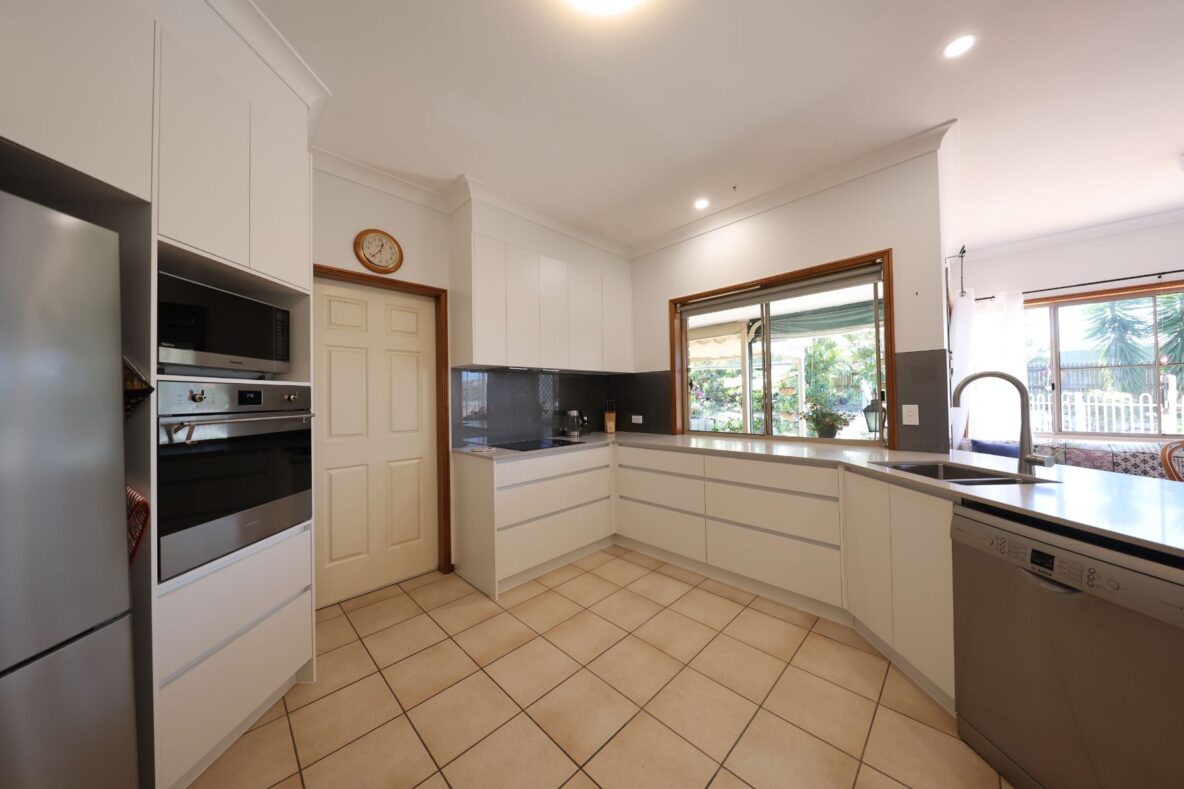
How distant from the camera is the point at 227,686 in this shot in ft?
4.23

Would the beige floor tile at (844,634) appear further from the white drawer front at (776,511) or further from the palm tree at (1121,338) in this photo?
the palm tree at (1121,338)

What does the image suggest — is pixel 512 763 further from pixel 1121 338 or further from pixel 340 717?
pixel 1121 338

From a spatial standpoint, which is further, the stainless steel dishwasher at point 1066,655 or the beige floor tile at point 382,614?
the beige floor tile at point 382,614

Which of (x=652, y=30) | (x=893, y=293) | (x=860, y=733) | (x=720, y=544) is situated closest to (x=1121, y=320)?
(x=893, y=293)

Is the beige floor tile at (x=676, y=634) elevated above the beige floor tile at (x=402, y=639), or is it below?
below

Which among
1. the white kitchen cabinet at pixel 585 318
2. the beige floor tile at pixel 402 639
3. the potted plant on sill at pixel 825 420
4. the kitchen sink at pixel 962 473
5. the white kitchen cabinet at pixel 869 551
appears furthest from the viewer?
the white kitchen cabinet at pixel 585 318

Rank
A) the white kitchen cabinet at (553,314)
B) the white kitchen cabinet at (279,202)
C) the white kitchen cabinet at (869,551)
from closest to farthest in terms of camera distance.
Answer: the white kitchen cabinet at (279,202) → the white kitchen cabinet at (869,551) → the white kitchen cabinet at (553,314)

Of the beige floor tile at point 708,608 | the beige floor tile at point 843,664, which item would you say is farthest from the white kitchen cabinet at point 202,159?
the beige floor tile at point 843,664

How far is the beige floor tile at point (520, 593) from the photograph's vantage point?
2.32m

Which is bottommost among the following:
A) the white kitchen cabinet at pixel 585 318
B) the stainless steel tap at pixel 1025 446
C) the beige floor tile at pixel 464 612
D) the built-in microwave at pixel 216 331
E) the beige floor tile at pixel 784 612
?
the beige floor tile at pixel 784 612

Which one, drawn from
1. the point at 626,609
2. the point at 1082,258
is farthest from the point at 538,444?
the point at 1082,258

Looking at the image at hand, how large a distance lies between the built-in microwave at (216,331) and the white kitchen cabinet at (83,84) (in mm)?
312

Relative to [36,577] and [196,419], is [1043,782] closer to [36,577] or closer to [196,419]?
[36,577]

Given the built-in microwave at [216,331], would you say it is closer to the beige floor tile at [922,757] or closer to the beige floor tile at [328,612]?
the beige floor tile at [328,612]
